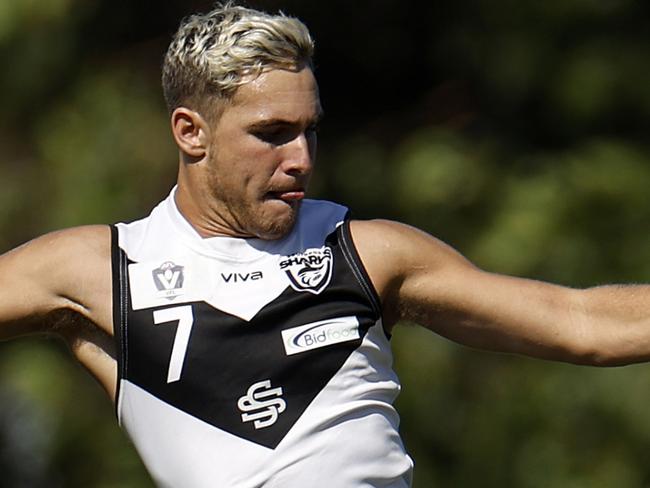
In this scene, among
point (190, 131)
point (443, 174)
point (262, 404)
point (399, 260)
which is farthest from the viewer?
point (443, 174)

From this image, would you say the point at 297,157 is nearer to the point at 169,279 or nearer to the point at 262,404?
the point at 169,279

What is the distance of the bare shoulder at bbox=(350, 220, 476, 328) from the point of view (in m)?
4.36

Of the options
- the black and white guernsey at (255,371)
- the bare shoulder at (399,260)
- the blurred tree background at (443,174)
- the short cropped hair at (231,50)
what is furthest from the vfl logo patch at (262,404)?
the blurred tree background at (443,174)

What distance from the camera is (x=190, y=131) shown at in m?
4.50

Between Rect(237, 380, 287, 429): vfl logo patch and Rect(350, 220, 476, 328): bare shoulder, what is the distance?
15.0 inches

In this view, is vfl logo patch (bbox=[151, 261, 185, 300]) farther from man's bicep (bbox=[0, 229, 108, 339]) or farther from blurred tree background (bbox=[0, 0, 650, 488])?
blurred tree background (bbox=[0, 0, 650, 488])

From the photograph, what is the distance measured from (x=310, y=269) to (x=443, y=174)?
524 centimetres

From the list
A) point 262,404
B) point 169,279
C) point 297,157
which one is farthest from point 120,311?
point 297,157

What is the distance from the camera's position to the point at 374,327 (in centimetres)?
436

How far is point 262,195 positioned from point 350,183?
5.61 meters

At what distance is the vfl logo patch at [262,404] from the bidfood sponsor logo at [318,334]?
11 cm

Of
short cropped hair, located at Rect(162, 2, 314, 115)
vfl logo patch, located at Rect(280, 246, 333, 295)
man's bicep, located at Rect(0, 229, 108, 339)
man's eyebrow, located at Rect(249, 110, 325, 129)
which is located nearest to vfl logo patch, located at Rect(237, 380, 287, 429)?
vfl logo patch, located at Rect(280, 246, 333, 295)

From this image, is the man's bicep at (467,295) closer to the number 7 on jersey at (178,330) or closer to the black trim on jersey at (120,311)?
the number 7 on jersey at (178,330)

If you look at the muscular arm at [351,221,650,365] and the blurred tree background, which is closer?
the muscular arm at [351,221,650,365]
